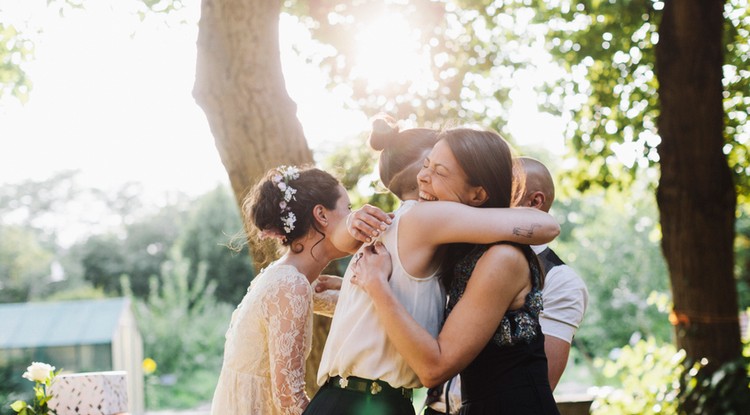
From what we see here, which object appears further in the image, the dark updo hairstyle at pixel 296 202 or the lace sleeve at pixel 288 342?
the dark updo hairstyle at pixel 296 202

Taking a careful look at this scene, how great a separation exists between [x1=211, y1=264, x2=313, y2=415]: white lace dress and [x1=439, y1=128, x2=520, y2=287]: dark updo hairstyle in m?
0.68

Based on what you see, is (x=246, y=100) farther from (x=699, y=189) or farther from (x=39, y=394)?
(x=699, y=189)

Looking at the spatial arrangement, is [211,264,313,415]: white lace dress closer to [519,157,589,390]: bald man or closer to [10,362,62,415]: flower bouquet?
[519,157,589,390]: bald man

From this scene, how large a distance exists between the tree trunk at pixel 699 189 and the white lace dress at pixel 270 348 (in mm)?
4698

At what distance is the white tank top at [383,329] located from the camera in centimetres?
246

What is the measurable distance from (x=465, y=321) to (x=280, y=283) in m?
0.88

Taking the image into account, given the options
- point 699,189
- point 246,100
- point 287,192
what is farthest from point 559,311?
point 699,189

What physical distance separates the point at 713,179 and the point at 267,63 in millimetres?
4010

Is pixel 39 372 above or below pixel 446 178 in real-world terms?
below

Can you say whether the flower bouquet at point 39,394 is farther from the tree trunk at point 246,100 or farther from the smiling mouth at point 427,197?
the smiling mouth at point 427,197

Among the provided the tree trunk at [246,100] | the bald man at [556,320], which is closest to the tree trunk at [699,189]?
the tree trunk at [246,100]

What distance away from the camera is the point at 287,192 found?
3.10m

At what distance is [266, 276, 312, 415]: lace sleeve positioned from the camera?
9.66 ft

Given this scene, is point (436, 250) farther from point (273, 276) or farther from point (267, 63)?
point (267, 63)
